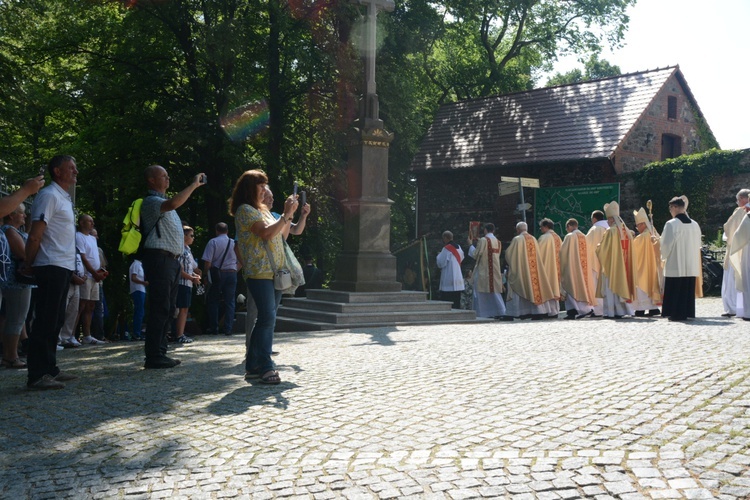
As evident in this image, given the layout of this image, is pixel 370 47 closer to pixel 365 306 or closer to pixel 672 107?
pixel 365 306

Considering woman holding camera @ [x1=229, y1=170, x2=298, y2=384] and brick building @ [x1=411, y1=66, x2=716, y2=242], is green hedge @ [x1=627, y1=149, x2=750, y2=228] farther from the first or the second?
woman holding camera @ [x1=229, y1=170, x2=298, y2=384]

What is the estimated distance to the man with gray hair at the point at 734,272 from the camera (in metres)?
13.1

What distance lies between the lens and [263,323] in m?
6.46

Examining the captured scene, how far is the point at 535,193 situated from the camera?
28.6 meters

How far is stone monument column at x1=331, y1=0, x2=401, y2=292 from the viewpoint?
13.6 m

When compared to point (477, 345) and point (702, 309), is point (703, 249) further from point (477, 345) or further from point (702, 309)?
point (477, 345)

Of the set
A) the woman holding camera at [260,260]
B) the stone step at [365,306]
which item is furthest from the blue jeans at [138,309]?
the woman holding camera at [260,260]

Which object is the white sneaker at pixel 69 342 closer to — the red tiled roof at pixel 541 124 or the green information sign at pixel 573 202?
the green information sign at pixel 573 202

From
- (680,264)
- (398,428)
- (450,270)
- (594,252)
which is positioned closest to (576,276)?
(594,252)

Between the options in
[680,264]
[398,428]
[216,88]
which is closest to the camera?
[398,428]

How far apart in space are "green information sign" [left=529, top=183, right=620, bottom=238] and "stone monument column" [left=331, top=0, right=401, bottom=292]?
14.7 m

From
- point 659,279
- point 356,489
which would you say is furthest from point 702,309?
Result: point 356,489

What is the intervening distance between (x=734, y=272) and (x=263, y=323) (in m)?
9.87

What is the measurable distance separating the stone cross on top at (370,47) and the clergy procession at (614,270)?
3938 millimetres
